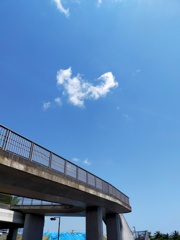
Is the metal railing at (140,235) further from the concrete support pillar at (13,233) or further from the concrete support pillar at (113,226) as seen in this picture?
the concrete support pillar at (13,233)

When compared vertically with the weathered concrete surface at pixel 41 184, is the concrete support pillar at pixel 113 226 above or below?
below

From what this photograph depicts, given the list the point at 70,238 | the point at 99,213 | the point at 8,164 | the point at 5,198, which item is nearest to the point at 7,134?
the point at 8,164

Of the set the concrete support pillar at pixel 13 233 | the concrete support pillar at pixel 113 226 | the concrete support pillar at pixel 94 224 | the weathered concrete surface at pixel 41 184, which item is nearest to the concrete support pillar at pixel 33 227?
the concrete support pillar at pixel 13 233

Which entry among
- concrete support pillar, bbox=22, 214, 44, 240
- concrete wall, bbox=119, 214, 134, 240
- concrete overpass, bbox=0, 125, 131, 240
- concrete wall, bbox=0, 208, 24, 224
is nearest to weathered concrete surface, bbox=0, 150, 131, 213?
concrete overpass, bbox=0, 125, 131, 240

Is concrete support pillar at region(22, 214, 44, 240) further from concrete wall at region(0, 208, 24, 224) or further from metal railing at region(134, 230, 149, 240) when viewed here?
metal railing at region(134, 230, 149, 240)

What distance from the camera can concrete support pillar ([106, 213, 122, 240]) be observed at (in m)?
26.1

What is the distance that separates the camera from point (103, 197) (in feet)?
65.6

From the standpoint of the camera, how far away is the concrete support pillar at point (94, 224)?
68.9 feet

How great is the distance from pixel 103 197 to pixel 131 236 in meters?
12.9

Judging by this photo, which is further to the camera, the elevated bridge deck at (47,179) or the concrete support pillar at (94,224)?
the concrete support pillar at (94,224)

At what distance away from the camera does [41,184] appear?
14.3 meters

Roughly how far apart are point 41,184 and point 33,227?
1753 cm

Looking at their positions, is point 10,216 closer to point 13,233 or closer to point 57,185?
point 13,233

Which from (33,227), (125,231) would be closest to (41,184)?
(33,227)
